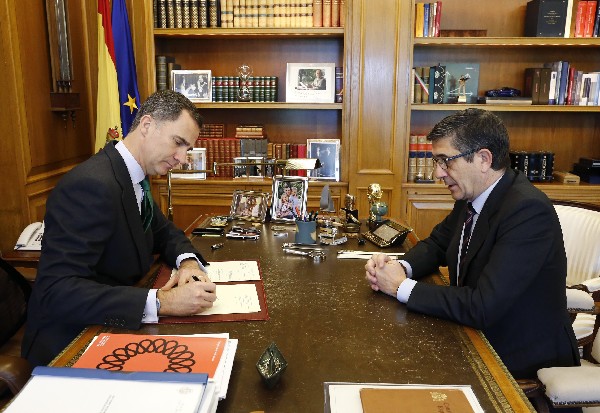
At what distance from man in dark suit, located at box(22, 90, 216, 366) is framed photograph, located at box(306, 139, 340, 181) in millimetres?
2381

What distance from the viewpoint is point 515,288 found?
62.0 inches

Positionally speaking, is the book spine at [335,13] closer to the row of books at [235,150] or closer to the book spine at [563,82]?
the row of books at [235,150]

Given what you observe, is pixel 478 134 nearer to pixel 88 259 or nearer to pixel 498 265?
pixel 498 265

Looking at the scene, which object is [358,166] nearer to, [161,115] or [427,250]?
[427,250]

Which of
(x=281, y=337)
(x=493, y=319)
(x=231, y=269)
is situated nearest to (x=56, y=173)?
(x=231, y=269)

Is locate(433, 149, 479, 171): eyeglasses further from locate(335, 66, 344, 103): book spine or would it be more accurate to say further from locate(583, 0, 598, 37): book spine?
locate(583, 0, 598, 37): book spine

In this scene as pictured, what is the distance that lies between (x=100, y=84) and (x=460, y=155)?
114 inches

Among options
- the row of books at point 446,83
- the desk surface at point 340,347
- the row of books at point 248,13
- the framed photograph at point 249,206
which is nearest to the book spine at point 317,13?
the row of books at point 248,13

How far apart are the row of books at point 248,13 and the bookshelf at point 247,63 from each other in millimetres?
71

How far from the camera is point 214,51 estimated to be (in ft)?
15.0

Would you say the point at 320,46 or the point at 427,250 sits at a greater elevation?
the point at 320,46

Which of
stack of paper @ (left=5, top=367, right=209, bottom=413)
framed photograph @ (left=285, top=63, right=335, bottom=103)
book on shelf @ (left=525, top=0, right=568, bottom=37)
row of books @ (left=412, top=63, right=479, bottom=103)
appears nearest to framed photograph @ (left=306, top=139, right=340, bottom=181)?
framed photograph @ (left=285, top=63, right=335, bottom=103)

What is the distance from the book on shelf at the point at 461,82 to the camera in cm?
427

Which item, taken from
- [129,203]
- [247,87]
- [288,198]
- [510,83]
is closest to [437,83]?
[510,83]
